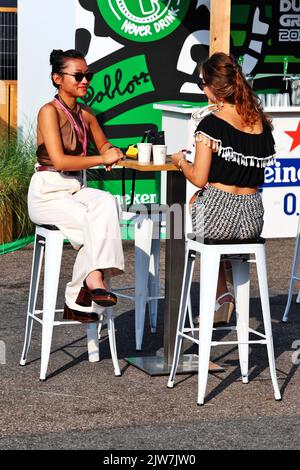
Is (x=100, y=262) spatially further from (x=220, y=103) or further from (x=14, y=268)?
(x=14, y=268)

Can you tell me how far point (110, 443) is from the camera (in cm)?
588

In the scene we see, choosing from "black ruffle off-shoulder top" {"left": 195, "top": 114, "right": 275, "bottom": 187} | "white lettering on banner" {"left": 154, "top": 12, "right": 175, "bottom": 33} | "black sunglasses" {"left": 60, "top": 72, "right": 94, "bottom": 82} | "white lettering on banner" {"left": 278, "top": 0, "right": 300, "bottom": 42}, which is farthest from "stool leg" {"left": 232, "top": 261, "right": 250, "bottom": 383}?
"white lettering on banner" {"left": 278, "top": 0, "right": 300, "bottom": 42}

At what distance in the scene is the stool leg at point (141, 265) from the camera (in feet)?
26.2

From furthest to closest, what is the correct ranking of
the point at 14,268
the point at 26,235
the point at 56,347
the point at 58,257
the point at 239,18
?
the point at 239,18 < the point at 26,235 < the point at 14,268 < the point at 56,347 < the point at 58,257

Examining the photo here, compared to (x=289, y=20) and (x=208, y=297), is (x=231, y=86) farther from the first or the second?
(x=289, y=20)

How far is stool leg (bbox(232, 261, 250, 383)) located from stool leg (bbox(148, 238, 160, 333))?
1114mm

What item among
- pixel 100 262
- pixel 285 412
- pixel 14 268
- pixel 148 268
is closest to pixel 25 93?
pixel 14 268

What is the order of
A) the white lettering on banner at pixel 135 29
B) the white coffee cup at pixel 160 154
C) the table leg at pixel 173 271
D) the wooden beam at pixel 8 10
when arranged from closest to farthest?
the white coffee cup at pixel 160 154 < the table leg at pixel 173 271 < the white lettering on banner at pixel 135 29 < the wooden beam at pixel 8 10

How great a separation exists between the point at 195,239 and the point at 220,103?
0.79 meters

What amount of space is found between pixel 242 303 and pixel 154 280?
1.27 m

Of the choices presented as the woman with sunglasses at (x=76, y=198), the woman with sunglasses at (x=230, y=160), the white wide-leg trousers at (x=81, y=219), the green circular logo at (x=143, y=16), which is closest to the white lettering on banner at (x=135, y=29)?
the green circular logo at (x=143, y=16)

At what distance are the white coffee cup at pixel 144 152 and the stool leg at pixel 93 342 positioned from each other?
3.65ft

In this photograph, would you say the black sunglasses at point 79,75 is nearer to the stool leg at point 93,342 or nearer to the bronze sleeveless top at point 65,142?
the bronze sleeveless top at point 65,142

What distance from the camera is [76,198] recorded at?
721 centimetres
